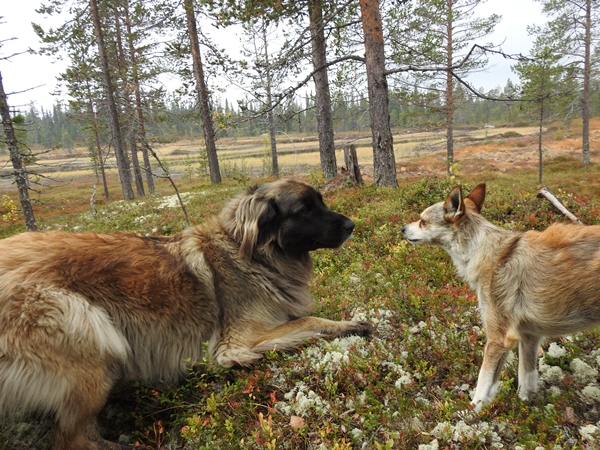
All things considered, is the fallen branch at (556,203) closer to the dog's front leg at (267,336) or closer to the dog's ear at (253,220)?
the dog's front leg at (267,336)

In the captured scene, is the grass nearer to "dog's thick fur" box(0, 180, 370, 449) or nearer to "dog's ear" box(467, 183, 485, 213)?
"dog's thick fur" box(0, 180, 370, 449)

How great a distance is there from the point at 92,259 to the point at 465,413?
361 centimetres

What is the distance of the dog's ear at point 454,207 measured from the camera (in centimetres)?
376

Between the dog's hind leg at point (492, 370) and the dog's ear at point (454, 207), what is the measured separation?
1294 mm

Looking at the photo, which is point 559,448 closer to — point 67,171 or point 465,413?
point 465,413

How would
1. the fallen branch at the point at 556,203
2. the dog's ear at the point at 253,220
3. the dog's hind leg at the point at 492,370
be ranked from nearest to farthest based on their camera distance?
the dog's hind leg at the point at 492,370 → the dog's ear at the point at 253,220 → the fallen branch at the point at 556,203

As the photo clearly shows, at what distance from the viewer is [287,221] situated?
4.48 meters

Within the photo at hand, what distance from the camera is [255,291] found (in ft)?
13.9

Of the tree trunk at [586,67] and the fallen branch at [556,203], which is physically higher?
the tree trunk at [586,67]

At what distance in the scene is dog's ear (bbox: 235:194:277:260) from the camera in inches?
168

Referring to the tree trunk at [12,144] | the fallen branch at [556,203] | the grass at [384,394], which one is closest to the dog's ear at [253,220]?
the grass at [384,394]

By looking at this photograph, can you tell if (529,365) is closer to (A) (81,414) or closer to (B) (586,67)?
(A) (81,414)

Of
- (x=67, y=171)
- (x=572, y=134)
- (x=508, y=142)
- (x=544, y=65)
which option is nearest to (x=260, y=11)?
(x=544, y=65)

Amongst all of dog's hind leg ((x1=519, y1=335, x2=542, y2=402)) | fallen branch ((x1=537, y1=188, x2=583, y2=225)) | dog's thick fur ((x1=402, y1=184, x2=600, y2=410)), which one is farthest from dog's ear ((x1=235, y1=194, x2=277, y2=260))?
fallen branch ((x1=537, y1=188, x2=583, y2=225))
